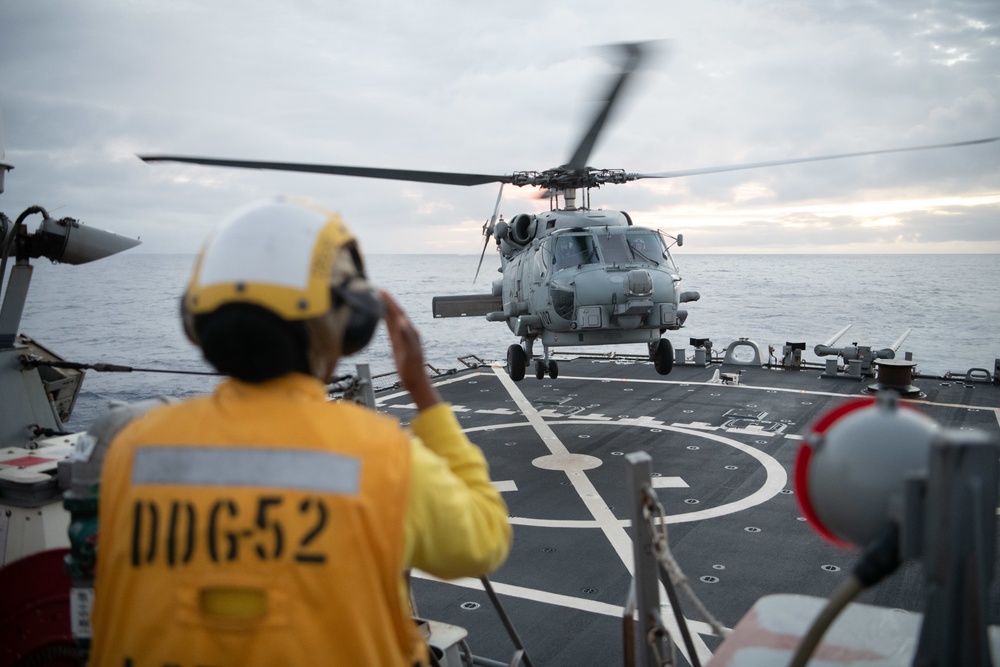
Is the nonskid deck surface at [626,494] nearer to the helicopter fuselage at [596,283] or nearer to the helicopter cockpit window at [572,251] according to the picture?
the helicopter fuselage at [596,283]

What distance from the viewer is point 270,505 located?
1651 millimetres

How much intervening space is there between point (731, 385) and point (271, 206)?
61.1 ft

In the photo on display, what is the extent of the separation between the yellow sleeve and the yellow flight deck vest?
Result: 79 millimetres

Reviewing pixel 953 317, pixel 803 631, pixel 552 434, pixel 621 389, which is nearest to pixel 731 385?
pixel 621 389

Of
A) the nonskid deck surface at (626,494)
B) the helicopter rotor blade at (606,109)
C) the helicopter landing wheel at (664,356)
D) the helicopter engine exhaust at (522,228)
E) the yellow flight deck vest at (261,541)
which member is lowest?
the nonskid deck surface at (626,494)

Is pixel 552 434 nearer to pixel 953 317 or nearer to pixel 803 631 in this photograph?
pixel 803 631

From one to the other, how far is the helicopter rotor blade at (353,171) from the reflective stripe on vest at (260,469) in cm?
948

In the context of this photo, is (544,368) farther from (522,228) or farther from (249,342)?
(249,342)

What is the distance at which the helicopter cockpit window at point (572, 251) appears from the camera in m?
13.9

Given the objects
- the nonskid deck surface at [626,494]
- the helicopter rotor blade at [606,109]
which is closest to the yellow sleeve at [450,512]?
the nonskid deck surface at [626,494]

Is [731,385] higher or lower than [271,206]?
lower

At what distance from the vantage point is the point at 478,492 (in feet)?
6.30

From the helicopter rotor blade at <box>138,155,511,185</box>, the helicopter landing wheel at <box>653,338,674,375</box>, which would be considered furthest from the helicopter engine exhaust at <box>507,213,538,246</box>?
the helicopter landing wheel at <box>653,338,674,375</box>

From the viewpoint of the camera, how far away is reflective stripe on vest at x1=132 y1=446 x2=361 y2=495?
1.65 m
